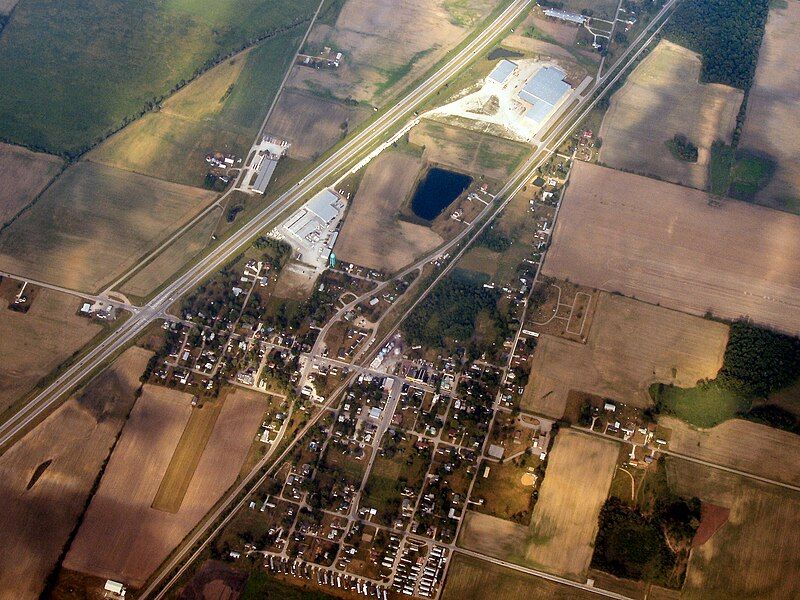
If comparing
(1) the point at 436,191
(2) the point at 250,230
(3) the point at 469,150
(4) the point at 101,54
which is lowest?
(2) the point at 250,230

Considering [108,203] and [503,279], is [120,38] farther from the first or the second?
[503,279]

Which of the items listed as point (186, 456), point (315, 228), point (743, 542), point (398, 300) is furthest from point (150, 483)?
point (743, 542)

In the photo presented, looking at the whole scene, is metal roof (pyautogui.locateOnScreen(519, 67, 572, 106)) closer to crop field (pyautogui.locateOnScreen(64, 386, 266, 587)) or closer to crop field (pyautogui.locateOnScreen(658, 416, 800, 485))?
crop field (pyautogui.locateOnScreen(658, 416, 800, 485))

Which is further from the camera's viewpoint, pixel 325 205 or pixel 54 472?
pixel 325 205

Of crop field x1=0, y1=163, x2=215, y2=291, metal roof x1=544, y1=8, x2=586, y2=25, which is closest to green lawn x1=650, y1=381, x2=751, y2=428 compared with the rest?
metal roof x1=544, y1=8, x2=586, y2=25

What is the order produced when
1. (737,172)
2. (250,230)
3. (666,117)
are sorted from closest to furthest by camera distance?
(737,172) → (250,230) → (666,117)

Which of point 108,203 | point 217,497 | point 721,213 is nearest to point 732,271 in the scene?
point 721,213

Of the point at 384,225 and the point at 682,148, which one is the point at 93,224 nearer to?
the point at 384,225
